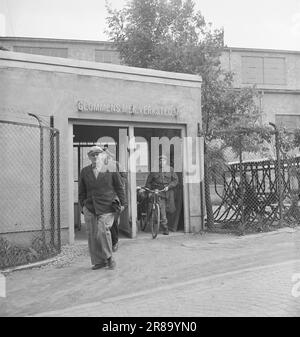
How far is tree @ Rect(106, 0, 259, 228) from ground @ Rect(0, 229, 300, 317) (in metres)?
4.41

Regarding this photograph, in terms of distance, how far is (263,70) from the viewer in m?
32.7

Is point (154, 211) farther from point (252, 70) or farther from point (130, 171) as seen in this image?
point (252, 70)

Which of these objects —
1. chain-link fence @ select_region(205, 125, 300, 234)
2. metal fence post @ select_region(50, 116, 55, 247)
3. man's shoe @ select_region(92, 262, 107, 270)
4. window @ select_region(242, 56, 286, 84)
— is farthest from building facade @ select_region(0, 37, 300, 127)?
man's shoe @ select_region(92, 262, 107, 270)

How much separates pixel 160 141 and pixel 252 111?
2888 millimetres

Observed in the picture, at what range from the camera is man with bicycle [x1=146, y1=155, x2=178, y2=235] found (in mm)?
10688

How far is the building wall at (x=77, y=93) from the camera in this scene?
9.12 meters

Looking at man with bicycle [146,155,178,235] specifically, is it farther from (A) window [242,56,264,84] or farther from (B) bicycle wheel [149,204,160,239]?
(A) window [242,56,264,84]

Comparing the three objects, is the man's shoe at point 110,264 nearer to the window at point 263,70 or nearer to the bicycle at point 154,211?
the bicycle at point 154,211

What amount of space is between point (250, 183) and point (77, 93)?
4.94m

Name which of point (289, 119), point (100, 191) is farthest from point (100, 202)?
point (289, 119)

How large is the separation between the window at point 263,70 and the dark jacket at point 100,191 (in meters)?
26.1
